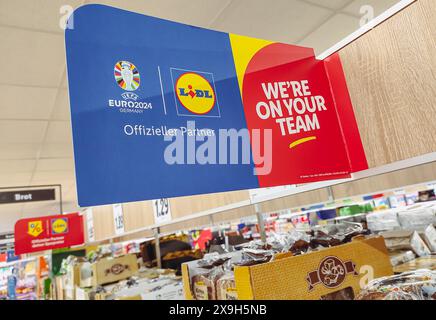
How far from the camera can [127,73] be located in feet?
2.77

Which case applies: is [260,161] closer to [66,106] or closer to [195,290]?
[195,290]

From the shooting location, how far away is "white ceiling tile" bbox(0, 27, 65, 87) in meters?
2.78

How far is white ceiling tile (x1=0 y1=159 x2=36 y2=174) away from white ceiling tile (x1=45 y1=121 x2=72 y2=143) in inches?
41.2

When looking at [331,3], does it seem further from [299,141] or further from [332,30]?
[299,141]

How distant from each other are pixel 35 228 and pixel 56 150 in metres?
1.39

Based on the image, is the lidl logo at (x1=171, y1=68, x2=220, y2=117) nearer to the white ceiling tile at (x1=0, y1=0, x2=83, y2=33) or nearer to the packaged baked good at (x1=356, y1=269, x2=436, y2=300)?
the packaged baked good at (x1=356, y1=269, x2=436, y2=300)

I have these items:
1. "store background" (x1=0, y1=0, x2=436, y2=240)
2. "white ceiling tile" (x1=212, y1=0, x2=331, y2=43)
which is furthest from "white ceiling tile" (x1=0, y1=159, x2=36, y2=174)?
"white ceiling tile" (x1=212, y1=0, x2=331, y2=43)

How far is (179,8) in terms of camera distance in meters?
2.82

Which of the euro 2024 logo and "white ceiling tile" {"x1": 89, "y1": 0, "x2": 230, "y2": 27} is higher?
"white ceiling tile" {"x1": 89, "y1": 0, "x2": 230, "y2": 27}

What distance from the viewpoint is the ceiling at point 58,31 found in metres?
2.64

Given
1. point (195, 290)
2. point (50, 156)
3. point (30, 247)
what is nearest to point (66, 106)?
point (50, 156)

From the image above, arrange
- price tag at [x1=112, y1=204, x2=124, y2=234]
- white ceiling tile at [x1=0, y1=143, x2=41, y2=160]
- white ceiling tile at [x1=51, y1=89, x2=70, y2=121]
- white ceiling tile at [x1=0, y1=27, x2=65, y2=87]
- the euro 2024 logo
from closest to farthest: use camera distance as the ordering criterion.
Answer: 1. the euro 2024 logo
2. white ceiling tile at [x1=0, y1=27, x2=65, y2=87]
3. white ceiling tile at [x1=51, y1=89, x2=70, y2=121]
4. price tag at [x1=112, y1=204, x2=124, y2=234]
5. white ceiling tile at [x1=0, y1=143, x2=41, y2=160]

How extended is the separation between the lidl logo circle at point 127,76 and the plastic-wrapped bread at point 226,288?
24.0 inches

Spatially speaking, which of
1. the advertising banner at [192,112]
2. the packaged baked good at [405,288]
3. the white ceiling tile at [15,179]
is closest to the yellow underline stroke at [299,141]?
the advertising banner at [192,112]
